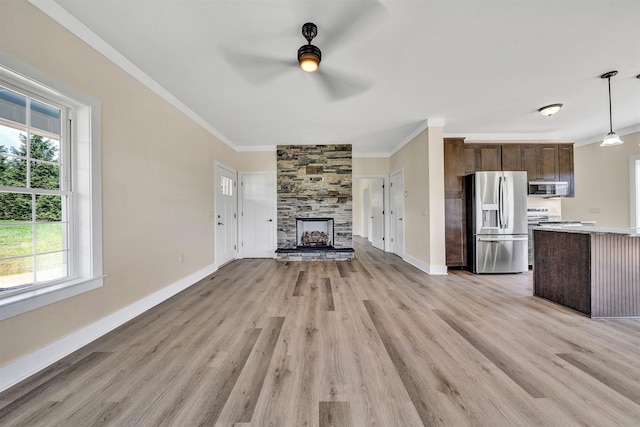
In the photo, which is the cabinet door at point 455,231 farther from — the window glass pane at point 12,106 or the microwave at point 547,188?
the window glass pane at point 12,106

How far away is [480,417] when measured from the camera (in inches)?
46.7

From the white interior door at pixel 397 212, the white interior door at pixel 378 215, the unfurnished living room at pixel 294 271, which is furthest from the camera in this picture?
the white interior door at pixel 378 215

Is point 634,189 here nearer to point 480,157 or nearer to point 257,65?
point 480,157

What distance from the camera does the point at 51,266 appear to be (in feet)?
5.80

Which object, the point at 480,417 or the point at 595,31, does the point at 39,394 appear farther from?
the point at 595,31

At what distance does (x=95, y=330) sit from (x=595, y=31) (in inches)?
196

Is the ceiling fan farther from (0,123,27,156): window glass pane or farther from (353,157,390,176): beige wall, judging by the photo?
(353,157,390,176): beige wall

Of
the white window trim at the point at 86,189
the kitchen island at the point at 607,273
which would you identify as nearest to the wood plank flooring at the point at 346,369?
the kitchen island at the point at 607,273

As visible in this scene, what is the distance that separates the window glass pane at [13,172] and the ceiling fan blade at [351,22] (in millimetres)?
2397

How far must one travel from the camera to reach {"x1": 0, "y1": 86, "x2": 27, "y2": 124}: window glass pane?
1.50m

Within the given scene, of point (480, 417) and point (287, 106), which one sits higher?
point (287, 106)

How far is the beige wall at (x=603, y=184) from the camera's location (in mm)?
4395

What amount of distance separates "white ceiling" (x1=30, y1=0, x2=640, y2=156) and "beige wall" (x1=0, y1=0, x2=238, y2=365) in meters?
0.21

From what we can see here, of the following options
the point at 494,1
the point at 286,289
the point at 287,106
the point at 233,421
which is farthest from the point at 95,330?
the point at 494,1
